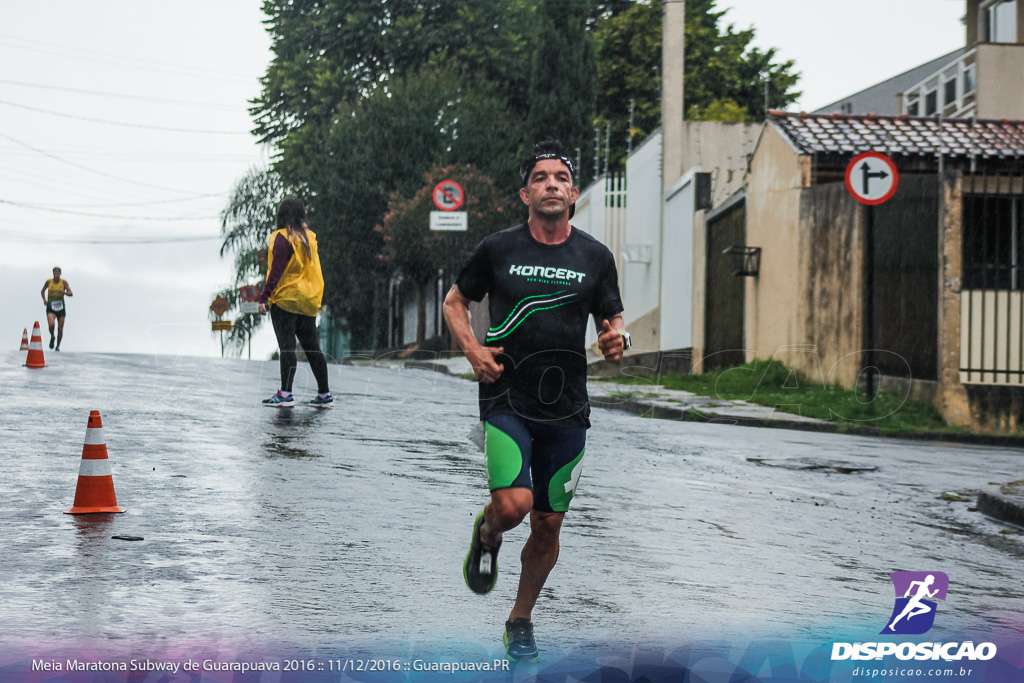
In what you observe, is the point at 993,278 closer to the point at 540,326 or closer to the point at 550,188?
the point at 550,188

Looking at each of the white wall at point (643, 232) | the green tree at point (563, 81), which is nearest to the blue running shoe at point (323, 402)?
the white wall at point (643, 232)

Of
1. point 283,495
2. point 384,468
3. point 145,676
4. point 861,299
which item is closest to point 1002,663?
point 145,676

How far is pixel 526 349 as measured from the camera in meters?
4.62

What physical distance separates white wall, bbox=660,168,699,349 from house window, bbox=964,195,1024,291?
346 inches

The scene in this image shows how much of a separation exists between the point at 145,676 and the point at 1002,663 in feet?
10.6

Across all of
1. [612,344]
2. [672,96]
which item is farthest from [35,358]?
[672,96]

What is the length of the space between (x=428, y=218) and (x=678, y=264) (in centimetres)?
1298

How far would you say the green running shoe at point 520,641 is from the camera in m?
4.54

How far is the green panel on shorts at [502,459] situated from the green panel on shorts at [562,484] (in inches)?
8.4

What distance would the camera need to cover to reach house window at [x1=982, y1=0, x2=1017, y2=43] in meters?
27.6

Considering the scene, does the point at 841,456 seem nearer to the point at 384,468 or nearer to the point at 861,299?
the point at 384,468

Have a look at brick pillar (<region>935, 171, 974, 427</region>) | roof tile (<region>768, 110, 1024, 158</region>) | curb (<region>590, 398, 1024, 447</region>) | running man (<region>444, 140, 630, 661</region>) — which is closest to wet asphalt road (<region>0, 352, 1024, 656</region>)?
running man (<region>444, 140, 630, 661</region>)

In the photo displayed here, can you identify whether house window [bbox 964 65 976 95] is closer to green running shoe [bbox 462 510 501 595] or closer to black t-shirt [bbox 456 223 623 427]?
black t-shirt [bbox 456 223 623 427]

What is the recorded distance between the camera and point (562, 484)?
4703mm
